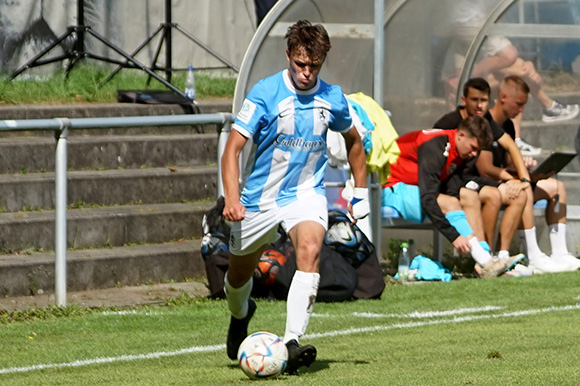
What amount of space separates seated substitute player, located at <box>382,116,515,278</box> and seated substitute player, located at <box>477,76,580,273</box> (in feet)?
1.67

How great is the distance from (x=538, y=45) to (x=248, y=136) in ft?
21.1

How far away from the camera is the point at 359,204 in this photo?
7.49 metres

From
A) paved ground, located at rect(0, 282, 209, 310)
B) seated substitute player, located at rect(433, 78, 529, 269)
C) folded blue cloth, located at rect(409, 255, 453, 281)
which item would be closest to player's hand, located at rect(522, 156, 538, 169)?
seated substitute player, located at rect(433, 78, 529, 269)

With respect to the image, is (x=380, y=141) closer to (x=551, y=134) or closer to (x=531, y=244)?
(x=531, y=244)

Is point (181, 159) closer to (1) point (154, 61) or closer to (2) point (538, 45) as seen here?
(1) point (154, 61)

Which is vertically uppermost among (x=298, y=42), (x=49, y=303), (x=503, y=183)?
(x=298, y=42)

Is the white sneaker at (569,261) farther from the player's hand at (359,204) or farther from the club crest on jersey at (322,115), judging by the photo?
the club crest on jersey at (322,115)

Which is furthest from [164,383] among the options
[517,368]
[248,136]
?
[517,368]

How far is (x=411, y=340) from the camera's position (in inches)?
312

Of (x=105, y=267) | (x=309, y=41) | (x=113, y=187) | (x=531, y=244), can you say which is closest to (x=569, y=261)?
(x=531, y=244)

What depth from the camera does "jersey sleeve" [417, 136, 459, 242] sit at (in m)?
11.1

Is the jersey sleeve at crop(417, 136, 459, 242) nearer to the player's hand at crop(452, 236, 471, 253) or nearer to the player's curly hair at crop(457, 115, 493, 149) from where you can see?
the player's hand at crop(452, 236, 471, 253)

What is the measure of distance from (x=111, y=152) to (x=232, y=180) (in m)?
5.59

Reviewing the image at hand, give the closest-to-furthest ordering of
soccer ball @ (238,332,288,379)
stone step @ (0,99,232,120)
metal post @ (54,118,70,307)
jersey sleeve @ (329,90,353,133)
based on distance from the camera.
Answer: soccer ball @ (238,332,288,379) < jersey sleeve @ (329,90,353,133) < metal post @ (54,118,70,307) < stone step @ (0,99,232,120)
